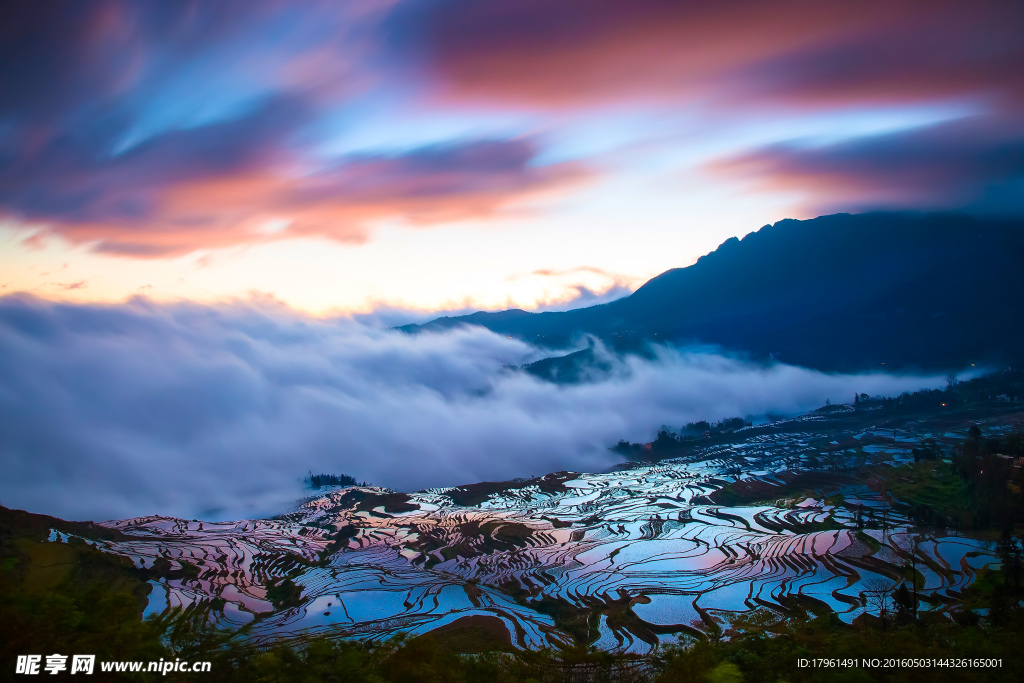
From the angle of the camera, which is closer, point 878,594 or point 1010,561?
point 1010,561

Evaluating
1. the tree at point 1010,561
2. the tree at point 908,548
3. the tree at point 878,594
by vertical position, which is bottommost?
the tree at point 878,594

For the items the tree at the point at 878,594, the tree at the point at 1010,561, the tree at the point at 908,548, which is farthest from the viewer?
the tree at the point at 908,548

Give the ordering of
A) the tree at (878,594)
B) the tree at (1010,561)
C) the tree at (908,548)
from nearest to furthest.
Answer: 1. the tree at (1010,561)
2. the tree at (878,594)
3. the tree at (908,548)

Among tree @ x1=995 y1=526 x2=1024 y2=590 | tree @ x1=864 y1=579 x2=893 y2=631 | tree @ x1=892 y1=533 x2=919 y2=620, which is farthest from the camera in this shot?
tree @ x1=892 y1=533 x2=919 y2=620

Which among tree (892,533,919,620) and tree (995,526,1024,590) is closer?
tree (995,526,1024,590)

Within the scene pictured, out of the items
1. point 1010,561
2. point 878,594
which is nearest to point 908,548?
point 878,594

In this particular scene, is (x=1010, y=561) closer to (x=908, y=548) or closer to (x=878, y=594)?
(x=878, y=594)

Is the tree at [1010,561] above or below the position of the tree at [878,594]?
above

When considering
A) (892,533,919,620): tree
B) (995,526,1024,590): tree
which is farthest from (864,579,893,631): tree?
(995,526,1024,590): tree

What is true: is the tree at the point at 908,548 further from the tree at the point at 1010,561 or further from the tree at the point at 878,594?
the tree at the point at 1010,561

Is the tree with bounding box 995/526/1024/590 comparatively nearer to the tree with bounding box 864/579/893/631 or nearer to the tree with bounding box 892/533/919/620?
the tree with bounding box 892/533/919/620

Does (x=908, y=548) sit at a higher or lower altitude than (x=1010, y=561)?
lower

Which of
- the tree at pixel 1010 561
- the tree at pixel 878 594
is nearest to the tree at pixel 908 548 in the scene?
the tree at pixel 878 594
